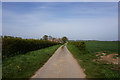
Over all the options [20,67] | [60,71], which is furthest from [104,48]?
[20,67]

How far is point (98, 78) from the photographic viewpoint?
385 cm

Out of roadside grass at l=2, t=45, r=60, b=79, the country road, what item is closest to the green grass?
the country road

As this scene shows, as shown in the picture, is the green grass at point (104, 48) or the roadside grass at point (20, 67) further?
the green grass at point (104, 48)

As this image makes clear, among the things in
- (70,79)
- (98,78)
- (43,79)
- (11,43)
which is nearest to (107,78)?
(98,78)

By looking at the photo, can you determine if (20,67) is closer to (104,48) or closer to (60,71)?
(60,71)

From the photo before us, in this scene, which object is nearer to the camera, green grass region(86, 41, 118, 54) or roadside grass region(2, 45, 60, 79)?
roadside grass region(2, 45, 60, 79)

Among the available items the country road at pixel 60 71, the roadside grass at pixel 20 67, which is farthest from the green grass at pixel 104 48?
the roadside grass at pixel 20 67

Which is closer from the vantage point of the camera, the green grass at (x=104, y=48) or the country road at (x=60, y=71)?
the country road at (x=60, y=71)

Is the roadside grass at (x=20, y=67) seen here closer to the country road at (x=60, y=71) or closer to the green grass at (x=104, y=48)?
the country road at (x=60, y=71)

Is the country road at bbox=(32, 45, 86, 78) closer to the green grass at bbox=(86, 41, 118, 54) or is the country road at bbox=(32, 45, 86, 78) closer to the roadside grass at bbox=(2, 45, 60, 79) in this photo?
the roadside grass at bbox=(2, 45, 60, 79)

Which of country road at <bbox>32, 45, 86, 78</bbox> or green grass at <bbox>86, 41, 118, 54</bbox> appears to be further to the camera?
green grass at <bbox>86, 41, 118, 54</bbox>

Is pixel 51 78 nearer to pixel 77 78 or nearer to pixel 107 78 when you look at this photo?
pixel 77 78

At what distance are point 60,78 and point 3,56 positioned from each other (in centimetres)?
704

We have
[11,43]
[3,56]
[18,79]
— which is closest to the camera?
[18,79]
